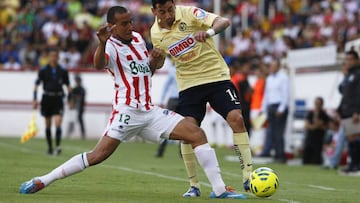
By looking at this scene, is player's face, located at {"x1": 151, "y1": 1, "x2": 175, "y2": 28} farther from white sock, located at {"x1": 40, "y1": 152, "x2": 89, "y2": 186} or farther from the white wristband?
white sock, located at {"x1": 40, "y1": 152, "x2": 89, "y2": 186}

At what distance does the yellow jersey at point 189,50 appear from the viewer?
40.1 feet

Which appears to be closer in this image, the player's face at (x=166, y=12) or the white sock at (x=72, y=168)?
the white sock at (x=72, y=168)

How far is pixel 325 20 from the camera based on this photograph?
111ft

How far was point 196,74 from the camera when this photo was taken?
1240 centimetres

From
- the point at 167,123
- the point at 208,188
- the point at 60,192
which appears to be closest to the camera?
the point at 167,123

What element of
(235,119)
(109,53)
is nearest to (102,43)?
(109,53)

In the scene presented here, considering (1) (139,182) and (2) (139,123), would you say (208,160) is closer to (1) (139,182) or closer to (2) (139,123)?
(2) (139,123)

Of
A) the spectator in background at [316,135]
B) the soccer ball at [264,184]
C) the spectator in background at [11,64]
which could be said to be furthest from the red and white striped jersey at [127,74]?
the spectator in background at [11,64]

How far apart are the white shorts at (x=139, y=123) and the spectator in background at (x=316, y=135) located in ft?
39.8

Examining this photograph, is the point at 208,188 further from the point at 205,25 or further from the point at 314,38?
the point at 314,38

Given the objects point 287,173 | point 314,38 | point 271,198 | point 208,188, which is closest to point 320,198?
point 271,198

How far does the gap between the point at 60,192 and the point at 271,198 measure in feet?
8.37

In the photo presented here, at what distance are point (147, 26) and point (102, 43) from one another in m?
26.9

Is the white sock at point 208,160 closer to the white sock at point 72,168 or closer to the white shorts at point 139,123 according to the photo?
the white shorts at point 139,123
